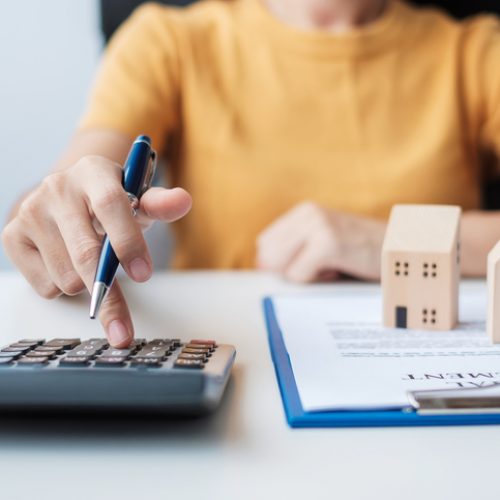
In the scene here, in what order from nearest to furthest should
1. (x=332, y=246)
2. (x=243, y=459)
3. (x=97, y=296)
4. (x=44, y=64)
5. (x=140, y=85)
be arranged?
(x=243, y=459), (x=97, y=296), (x=332, y=246), (x=140, y=85), (x=44, y=64)

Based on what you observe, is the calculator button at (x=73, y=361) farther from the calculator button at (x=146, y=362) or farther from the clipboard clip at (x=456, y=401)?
the clipboard clip at (x=456, y=401)

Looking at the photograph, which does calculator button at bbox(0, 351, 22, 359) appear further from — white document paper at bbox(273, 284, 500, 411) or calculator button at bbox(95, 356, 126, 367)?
white document paper at bbox(273, 284, 500, 411)

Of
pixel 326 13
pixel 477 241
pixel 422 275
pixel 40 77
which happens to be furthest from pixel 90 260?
pixel 40 77

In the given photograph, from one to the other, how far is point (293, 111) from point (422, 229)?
48 centimetres

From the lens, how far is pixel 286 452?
0.27 m

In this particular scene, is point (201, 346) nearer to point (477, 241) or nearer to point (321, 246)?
point (321, 246)

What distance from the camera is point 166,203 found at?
16.2 inches

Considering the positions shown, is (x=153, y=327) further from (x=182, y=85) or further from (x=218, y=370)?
(x=182, y=85)

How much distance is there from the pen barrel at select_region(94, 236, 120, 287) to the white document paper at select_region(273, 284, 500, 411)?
0.39ft

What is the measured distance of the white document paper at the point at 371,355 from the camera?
0.32 meters

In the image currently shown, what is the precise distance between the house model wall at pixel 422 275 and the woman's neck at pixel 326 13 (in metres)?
0.56

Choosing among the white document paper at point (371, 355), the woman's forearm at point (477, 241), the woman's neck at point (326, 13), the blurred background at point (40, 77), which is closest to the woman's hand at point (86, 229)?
the white document paper at point (371, 355)

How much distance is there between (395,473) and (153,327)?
257mm

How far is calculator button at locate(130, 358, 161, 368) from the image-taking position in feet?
1.02
